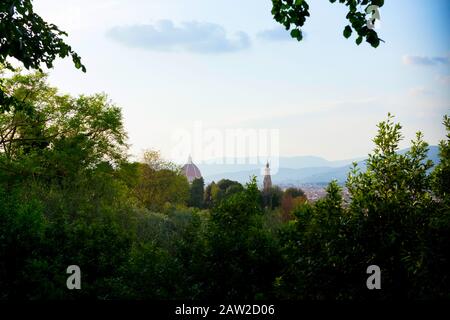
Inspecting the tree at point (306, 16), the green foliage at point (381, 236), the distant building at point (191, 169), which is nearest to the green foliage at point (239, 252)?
the green foliage at point (381, 236)

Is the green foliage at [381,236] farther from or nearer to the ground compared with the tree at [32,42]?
nearer to the ground

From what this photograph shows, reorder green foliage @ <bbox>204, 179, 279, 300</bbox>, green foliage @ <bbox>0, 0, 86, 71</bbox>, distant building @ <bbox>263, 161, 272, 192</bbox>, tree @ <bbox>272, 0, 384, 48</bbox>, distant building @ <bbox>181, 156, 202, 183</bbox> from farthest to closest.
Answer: distant building @ <bbox>181, 156, 202, 183</bbox> < distant building @ <bbox>263, 161, 272, 192</bbox> < green foliage @ <bbox>0, 0, 86, 71</bbox> < green foliage @ <bbox>204, 179, 279, 300</bbox> < tree @ <bbox>272, 0, 384, 48</bbox>

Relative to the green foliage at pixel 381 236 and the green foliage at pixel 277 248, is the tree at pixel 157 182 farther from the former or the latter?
the green foliage at pixel 381 236

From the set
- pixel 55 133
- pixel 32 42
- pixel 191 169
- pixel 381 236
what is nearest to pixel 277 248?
pixel 381 236

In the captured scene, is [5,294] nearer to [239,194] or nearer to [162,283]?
Result: [162,283]

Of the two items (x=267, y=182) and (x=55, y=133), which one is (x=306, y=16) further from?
(x=267, y=182)

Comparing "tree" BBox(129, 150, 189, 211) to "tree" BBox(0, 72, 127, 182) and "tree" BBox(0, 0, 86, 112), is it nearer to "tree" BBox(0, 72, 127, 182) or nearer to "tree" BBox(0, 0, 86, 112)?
"tree" BBox(0, 72, 127, 182)

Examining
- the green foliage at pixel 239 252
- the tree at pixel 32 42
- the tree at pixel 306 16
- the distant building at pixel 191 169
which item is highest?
the distant building at pixel 191 169

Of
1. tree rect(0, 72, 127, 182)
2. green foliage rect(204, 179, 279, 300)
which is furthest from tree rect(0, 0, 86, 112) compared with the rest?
tree rect(0, 72, 127, 182)

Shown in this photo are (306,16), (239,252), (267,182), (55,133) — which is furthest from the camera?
(267,182)

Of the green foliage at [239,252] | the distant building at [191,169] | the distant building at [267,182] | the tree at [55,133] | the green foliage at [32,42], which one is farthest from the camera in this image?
the distant building at [191,169]

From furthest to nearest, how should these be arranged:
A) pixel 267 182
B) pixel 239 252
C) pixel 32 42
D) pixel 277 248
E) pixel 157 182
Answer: pixel 267 182 < pixel 157 182 < pixel 32 42 < pixel 277 248 < pixel 239 252

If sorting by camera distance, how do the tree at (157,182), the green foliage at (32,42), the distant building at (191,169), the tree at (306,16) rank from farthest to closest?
the distant building at (191,169)
the tree at (157,182)
the green foliage at (32,42)
the tree at (306,16)
